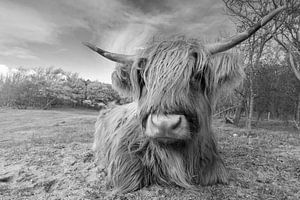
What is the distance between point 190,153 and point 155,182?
517mm

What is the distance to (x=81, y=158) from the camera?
3773mm

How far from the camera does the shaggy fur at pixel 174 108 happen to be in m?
2.14

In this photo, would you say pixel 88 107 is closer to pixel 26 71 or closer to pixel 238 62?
pixel 26 71

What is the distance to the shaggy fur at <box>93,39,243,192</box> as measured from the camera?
2.14 m

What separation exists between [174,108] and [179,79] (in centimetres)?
33

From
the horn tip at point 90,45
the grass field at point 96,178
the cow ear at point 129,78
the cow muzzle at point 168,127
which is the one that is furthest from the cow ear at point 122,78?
the grass field at point 96,178

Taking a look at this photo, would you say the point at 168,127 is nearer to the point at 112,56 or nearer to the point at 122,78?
the point at 122,78

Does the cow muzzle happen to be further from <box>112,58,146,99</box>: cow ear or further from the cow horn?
the cow horn

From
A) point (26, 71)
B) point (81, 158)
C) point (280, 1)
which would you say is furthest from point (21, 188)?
point (26, 71)

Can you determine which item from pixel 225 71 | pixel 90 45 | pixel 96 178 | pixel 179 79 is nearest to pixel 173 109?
pixel 179 79

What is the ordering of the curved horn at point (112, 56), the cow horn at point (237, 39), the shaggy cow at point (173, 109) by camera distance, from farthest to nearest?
the curved horn at point (112, 56) → the cow horn at point (237, 39) → the shaggy cow at point (173, 109)

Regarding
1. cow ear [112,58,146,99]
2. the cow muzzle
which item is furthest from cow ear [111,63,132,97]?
the cow muzzle

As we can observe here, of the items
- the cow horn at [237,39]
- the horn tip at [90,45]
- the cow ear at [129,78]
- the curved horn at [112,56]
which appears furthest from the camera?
the horn tip at [90,45]

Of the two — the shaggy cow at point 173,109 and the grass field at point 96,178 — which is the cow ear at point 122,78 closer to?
the shaggy cow at point 173,109
